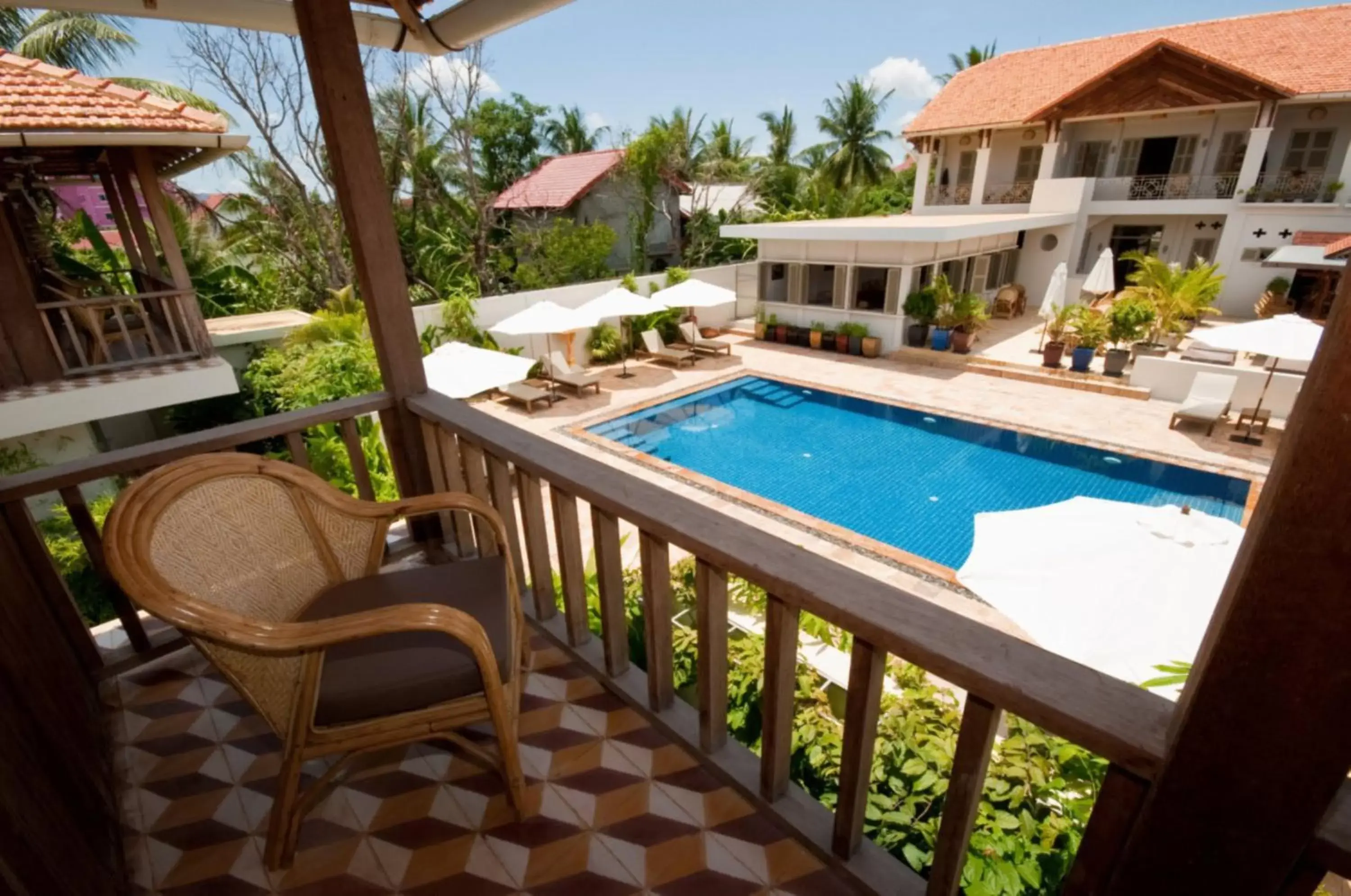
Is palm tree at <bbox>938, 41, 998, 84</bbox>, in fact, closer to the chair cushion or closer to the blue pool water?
the blue pool water

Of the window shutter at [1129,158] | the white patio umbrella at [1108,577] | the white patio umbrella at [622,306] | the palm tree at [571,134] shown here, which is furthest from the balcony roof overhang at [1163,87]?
the palm tree at [571,134]

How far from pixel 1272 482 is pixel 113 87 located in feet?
30.6

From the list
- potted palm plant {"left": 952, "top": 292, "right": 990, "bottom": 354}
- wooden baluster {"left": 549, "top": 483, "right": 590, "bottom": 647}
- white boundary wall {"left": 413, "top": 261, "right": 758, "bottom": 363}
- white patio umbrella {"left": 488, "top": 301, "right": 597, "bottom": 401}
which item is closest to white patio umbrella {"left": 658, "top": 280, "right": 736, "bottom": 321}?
white boundary wall {"left": 413, "top": 261, "right": 758, "bottom": 363}

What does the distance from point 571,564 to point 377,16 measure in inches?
91.5

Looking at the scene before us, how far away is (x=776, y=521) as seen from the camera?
22.9 feet

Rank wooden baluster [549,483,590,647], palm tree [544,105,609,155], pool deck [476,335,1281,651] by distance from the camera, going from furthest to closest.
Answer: palm tree [544,105,609,155] → pool deck [476,335,1281,651] → wooden baluster [549,483,590,647]

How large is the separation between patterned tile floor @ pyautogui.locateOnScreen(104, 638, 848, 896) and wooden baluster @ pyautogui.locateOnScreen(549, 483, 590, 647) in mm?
237

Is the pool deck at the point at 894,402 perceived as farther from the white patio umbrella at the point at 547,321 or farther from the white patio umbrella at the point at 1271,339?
the white patio umbrella at the point at 547,321

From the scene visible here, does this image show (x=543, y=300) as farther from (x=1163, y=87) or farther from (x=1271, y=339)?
(x=1163, y=87)

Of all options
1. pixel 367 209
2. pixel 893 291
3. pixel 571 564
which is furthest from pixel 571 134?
pixel 571 564

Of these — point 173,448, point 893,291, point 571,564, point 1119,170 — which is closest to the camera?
point 571,564

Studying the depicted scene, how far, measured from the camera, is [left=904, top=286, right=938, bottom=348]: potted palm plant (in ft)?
41.0

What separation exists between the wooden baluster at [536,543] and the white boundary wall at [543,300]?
9292 mm

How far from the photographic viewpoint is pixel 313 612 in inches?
72.3
